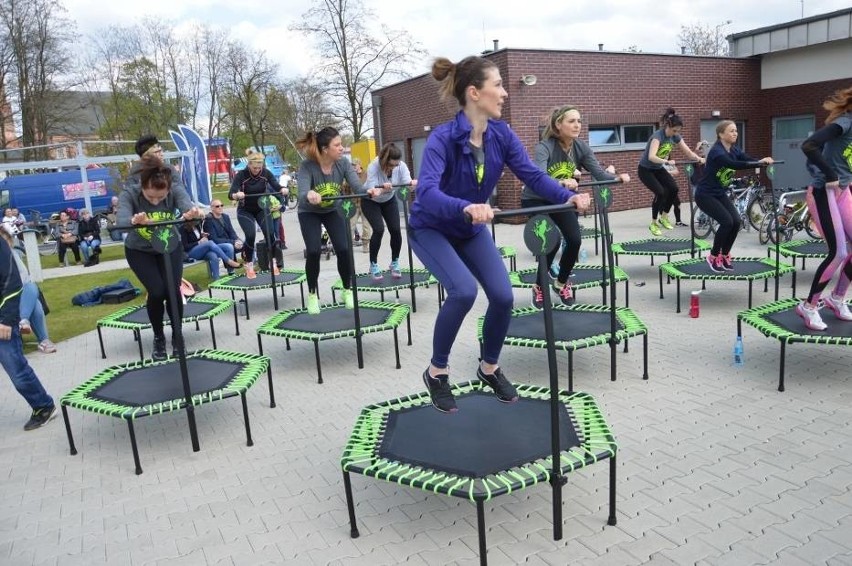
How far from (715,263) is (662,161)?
334 centimetres

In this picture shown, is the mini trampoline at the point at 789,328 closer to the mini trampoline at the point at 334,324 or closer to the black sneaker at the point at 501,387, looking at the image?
the black sneaker at the point at 501,387

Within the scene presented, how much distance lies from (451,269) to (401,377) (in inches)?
82.1

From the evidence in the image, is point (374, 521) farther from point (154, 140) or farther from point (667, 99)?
point (667, 99)

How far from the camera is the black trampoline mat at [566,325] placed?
4.25 metres

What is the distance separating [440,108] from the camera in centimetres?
1586

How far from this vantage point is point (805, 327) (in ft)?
13.3

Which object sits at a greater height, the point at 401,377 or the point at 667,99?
the point at 667,99

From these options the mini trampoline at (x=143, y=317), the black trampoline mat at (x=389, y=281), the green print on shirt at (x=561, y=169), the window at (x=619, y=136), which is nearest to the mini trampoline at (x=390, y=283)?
the black trampoline mat at (x=389, y=281)

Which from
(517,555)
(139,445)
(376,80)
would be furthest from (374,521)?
(376,80)

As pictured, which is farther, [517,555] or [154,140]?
[154,140]

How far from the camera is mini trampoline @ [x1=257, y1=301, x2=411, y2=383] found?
15.7 ft

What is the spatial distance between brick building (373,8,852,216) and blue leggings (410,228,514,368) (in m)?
11.4

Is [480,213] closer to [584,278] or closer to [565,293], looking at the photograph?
[565,293]

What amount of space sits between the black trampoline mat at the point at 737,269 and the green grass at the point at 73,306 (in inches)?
243
